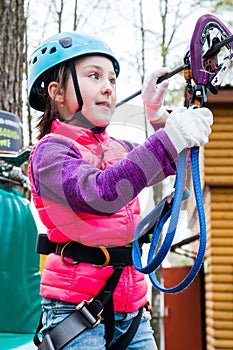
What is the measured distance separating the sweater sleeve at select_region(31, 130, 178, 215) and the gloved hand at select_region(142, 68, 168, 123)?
428mm

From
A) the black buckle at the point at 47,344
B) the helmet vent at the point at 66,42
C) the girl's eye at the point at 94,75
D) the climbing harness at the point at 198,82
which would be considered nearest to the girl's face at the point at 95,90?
the girl's eye at the point at 94,75

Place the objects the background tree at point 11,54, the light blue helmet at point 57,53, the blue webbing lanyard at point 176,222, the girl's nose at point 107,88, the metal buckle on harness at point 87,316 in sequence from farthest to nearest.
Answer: the background tree at point 11,54 < the light blue helmet at point 57,53 < the girl's nose at point 107,88 < the metal buckle on harness at point 87,316 < the blue webbing lanyard at point 176,222

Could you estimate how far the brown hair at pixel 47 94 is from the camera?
2365 millimetres

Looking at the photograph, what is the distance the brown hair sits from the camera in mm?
2365

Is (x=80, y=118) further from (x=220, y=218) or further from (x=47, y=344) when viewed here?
(x=220, y=218)

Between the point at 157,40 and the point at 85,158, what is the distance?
12676 millimetres

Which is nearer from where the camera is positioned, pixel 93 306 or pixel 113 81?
pixel 93 306

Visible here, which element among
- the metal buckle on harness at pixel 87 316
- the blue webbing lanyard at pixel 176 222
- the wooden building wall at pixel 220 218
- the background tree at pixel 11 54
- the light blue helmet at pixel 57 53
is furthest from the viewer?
the wooden building wall at pixel 220 218

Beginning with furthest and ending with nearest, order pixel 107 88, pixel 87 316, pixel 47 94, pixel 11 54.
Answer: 1. pixel 11 54
2. pixel 47 94
3. pixel 107 88
4. pixel 87 316

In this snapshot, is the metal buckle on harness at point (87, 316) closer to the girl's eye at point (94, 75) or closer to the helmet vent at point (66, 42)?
the girl's eye at point (94, 75)

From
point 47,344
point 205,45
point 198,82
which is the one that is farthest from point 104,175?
point 47,344

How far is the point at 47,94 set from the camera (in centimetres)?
247

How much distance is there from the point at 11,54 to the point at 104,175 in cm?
291

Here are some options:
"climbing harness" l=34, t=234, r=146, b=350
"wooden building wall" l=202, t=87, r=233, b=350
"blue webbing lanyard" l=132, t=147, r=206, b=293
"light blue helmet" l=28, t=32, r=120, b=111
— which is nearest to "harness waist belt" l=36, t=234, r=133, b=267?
"climbing harness" l=34, t=234, r=146, b=350
